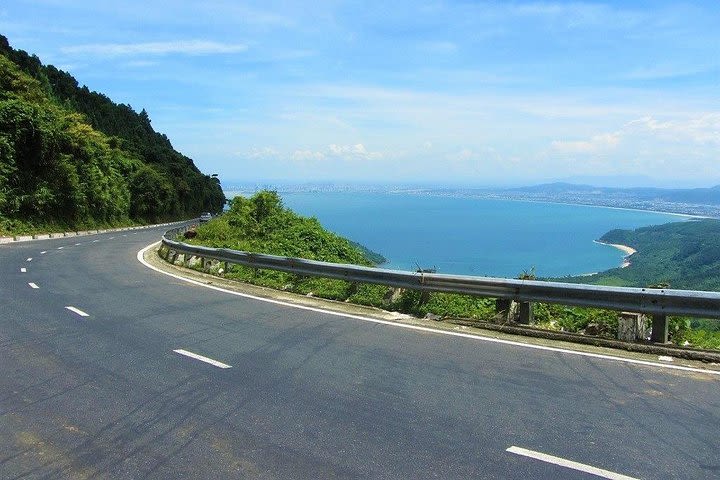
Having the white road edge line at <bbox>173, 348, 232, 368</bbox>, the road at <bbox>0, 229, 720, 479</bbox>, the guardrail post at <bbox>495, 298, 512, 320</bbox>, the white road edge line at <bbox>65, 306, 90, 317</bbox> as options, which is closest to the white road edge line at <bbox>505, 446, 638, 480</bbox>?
the road at <bbox>0, 229, 720, 479</bbox>

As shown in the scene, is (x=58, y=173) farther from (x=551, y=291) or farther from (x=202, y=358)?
(x=551, y=291)

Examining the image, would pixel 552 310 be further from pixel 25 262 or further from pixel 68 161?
A: pixel 68 161

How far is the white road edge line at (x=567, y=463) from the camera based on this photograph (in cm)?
442

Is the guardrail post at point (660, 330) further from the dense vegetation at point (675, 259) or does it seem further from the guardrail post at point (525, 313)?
the dense vegetation at point (675, 259)

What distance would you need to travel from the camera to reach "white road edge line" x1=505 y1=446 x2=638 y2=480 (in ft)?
14.5

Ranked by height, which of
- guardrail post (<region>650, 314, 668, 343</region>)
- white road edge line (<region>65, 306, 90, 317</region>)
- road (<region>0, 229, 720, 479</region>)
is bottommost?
white road edge line (<region>65, 306, 90, 317</region>)

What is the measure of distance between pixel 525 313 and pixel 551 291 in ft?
2.05

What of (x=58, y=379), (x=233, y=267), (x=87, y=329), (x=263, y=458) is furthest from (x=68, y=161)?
(x=263, y=458)

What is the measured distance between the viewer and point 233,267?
1859 centimetres

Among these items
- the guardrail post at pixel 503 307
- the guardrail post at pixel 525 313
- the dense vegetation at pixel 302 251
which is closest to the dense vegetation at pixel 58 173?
the dense vegetation at pixel 302 251

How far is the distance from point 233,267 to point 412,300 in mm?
8570

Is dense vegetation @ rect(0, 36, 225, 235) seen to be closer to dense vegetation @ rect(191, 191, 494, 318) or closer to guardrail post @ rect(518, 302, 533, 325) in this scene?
dense vegetation @ rect(191, 191, 494, 318)

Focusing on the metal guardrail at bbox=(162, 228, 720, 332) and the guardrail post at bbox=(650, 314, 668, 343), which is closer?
the metal guardrail at bbox=(162, 228, 720, 332)

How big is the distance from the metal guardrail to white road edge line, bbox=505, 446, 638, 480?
14.5 feet
